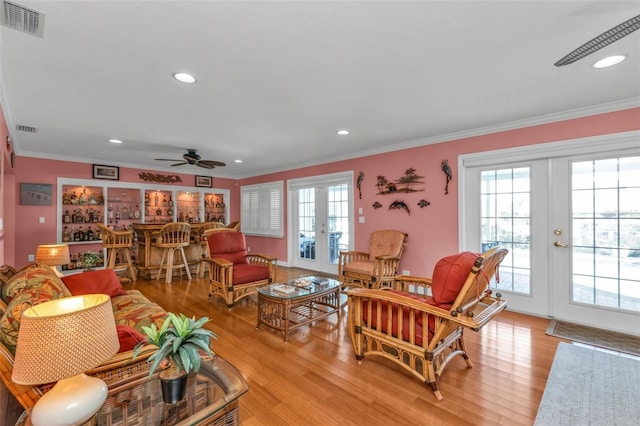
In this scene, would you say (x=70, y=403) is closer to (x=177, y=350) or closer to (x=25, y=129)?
(x=177, y=350)

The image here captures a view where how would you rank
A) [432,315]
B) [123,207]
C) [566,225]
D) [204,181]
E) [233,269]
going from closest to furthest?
[432,315] < [566,225] < [233,269] < [123,207] < [204,181]

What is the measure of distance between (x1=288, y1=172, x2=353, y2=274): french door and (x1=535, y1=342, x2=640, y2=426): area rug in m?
3.47

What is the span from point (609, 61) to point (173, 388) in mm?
3558

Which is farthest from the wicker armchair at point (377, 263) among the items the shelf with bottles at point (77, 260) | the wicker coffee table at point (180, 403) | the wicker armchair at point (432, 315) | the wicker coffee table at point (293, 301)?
the shelf with bottles at point (77, 260)

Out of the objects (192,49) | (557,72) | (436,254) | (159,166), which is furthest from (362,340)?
(159,166)

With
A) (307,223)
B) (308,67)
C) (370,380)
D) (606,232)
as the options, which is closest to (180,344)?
(370,380)

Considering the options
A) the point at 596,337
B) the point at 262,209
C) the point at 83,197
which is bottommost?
the point at 596,337

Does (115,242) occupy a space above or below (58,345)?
below

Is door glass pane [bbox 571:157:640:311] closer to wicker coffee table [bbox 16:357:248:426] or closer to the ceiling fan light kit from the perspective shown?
the ceiling fan light kit

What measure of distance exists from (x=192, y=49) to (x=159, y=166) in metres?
5.39

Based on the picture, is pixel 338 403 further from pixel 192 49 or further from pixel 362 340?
pixel 192 49

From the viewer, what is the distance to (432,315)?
6.44 feet

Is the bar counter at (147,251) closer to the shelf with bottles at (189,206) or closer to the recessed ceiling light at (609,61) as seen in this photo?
the shelf with bottles at (189,206)

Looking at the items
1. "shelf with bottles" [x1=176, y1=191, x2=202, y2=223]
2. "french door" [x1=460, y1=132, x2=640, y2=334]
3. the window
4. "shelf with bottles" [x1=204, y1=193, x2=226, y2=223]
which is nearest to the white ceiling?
"french door" [x1=460, y1=132, x2=640, y2=334]
